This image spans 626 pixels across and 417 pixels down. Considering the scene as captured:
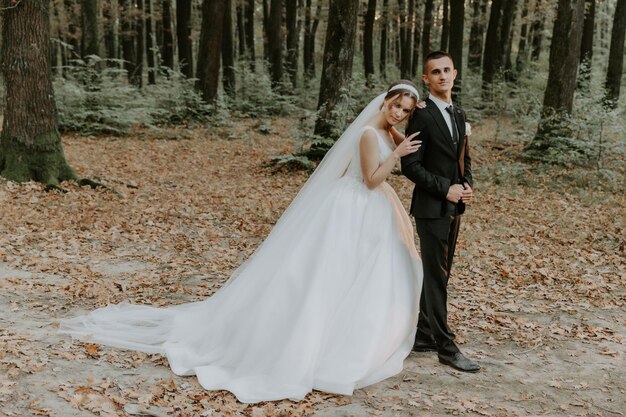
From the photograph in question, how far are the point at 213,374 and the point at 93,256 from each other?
4.02 meters

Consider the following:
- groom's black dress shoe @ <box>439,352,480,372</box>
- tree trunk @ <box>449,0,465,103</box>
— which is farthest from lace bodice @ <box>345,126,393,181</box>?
tree trunk @ <box>449,0,465,103</box>

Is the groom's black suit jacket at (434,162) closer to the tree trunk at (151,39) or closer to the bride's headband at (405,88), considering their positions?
the bride's headband at (405,88)

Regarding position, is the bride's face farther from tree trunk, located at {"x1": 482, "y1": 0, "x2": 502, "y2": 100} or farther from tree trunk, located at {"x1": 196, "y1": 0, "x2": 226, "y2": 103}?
tree trunk, located at {"x1": 482, "y1": 0, "x2": 502, "y2": 100}

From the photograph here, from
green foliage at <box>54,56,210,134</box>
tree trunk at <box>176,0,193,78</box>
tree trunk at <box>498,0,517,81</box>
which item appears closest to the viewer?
green foliage at <box>54,56,210,134</box>

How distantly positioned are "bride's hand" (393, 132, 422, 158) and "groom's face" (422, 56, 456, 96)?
396 mm

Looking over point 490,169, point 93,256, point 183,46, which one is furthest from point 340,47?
point 183,46

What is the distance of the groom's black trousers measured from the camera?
500 centimetres

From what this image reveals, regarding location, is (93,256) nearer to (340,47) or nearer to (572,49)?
(340,47)

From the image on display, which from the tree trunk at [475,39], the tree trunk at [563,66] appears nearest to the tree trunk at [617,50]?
the tree trunk at [563,66]

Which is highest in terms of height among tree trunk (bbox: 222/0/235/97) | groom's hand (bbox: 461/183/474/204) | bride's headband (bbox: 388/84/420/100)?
tree trunk (bbox: 222/0/235/97)

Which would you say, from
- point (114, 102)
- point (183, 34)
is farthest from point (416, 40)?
point (114, 102)

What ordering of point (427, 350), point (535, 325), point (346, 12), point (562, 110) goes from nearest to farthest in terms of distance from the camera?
1. point (427, 350)
2. point (535, 325)
3. point (346, 12)
4. point (562, 110)

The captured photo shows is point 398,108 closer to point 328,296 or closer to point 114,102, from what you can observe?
point 328,296

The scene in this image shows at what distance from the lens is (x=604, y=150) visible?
13359mm
